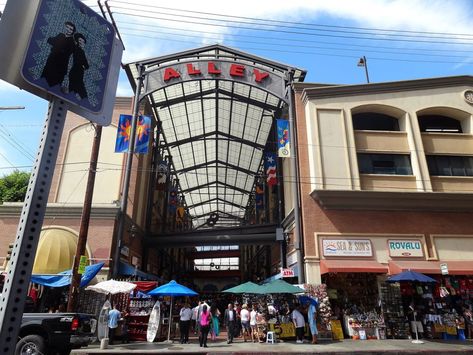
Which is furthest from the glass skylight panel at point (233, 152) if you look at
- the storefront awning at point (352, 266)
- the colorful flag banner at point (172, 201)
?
the storefront awning at point (352, 266)

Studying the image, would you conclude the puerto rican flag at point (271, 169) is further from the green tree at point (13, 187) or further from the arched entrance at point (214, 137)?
the green tree at point (13, 187)

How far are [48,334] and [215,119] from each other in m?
22.6

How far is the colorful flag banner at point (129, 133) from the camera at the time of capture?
21000 millimetres

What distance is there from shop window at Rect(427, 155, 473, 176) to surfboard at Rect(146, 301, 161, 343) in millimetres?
16671

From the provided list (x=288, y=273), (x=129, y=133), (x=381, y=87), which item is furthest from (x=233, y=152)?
(x=288, y=273)

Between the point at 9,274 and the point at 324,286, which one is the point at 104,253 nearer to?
the point at 324,286

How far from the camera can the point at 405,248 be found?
18922 millimetres

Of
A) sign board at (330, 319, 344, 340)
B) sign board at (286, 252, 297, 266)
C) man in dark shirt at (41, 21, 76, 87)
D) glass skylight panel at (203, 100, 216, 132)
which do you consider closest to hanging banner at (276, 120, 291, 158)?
sign board at (286, 252, 297, 266)

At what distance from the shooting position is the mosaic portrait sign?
2691 mm

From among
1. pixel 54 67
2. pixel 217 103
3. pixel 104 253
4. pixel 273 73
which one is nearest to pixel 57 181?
pixel 104 253

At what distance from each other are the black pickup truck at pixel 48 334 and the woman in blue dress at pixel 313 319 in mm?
9542

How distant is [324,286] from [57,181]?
16.5 meters

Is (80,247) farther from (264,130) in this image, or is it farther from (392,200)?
(264,130)

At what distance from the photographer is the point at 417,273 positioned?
16359 millimetres
